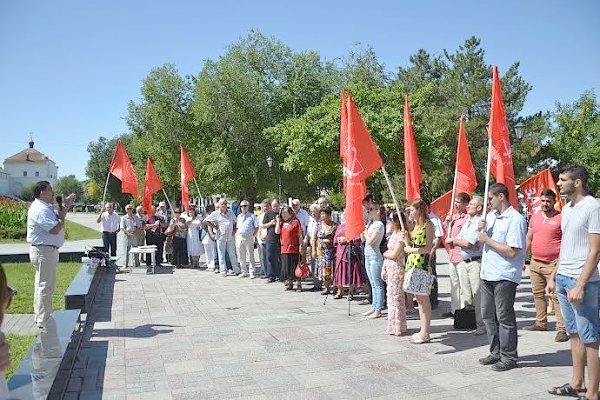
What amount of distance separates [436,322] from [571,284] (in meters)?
3.83

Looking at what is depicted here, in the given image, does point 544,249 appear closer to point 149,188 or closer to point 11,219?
point 149,188

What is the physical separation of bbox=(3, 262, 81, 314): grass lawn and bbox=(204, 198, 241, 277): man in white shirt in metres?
3.80

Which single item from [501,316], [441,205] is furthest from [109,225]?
[501,316]

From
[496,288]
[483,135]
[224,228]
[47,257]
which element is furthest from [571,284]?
[483,135]

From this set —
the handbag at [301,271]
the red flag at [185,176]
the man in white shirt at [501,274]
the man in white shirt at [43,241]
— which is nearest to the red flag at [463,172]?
the man in white shirt at [501,274]

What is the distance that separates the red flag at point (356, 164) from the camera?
7.80m

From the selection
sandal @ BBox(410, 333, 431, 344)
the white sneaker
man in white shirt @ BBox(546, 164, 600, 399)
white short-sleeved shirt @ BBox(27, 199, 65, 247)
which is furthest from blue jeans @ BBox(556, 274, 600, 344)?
white short-sleeved shirt @ BBox(27, 199, 65, 247)

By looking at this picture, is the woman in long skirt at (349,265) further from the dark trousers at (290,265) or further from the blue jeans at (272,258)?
the blue jeans at (272,258)

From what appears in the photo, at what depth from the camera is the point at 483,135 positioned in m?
39.8

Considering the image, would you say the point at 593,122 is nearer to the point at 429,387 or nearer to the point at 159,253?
the point at 159,253

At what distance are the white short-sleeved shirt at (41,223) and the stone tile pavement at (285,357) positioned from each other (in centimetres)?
150

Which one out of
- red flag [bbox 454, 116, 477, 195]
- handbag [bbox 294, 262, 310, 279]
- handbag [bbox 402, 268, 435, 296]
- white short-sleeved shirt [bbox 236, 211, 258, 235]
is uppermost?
red flag [bbox 454, 116, 477, 195]

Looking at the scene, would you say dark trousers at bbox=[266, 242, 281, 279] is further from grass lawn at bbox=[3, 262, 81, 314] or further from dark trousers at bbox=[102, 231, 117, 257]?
dark trousers at bbox=[102, 231, 117, 257]

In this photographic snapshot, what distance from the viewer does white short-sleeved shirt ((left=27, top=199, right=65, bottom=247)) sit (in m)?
7.15
